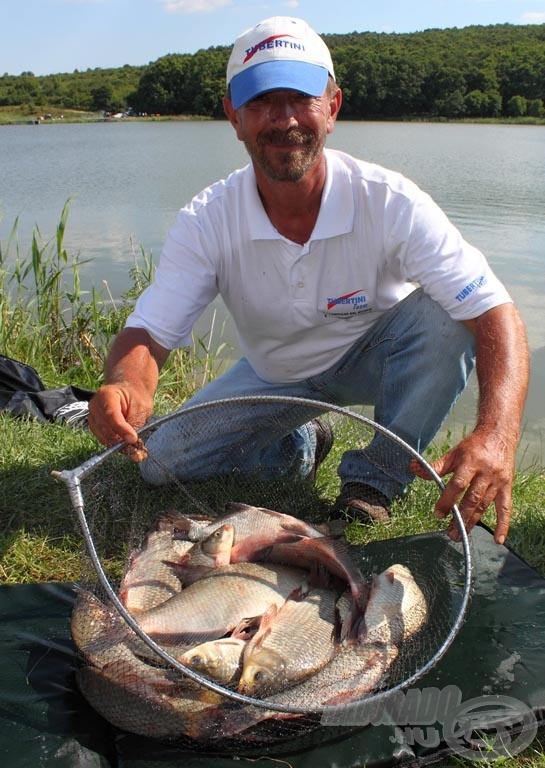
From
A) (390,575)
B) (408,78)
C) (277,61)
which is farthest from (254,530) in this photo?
(408,78)

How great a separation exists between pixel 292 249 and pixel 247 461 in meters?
0.88

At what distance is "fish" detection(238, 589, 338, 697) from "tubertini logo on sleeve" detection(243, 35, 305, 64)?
183 centimetres

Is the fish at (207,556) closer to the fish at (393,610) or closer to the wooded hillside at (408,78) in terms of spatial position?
the fish at (393,610)

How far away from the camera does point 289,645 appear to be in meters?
1.95

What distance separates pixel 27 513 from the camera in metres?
2.85

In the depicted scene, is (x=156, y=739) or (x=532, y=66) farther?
(x=532, y=66)

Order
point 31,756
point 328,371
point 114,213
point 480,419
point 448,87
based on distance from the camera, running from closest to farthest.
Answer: point 31,756 → point 480,419 → point 328,371 → point 114,213 → point 448,87

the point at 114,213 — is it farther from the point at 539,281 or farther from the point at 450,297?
the point at 450,297

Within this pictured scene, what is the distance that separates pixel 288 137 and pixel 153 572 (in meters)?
1.54

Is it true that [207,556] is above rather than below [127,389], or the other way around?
below

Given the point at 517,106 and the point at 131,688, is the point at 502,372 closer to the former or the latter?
the point at 131,688

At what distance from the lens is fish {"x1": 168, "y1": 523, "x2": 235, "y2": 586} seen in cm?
230

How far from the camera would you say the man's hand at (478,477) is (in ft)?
6.30

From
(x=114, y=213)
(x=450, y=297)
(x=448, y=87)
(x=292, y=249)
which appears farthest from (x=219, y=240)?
(x=448, y=87)
